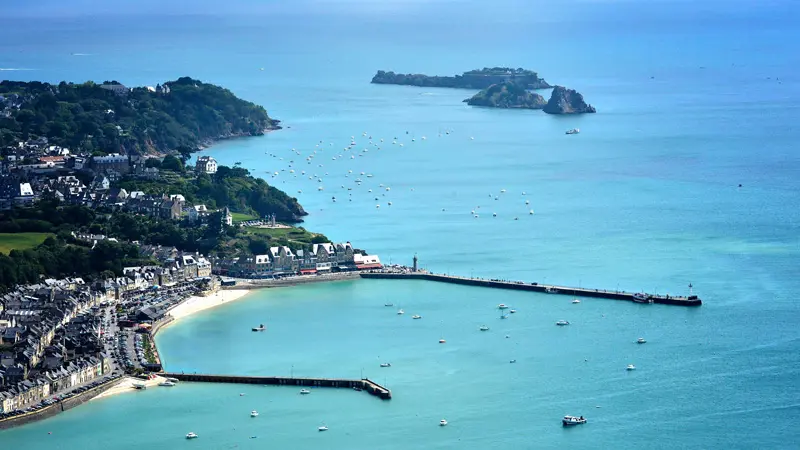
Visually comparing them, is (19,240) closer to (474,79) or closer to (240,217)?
(240,217)

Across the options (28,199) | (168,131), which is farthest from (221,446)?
(168,131)

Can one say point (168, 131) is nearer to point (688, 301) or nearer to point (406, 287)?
point (406, 287)

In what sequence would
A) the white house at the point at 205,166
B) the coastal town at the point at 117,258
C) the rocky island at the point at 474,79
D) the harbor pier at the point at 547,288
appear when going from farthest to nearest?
the rocky island at the point at 474,79
the white house at the point at 205,166
the harbor pier at the point at 547,288
the coastal town at the point at 117,258

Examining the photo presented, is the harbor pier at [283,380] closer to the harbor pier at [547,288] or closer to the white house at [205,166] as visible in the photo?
the harbor pier at [547,288]

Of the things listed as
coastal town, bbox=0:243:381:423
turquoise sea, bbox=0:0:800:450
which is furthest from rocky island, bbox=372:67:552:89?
coastal town, bbox=0:243:381:423

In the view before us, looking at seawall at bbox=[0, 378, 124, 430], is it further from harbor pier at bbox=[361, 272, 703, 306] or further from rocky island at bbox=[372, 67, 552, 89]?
rocky island at bbox=[372, 67, 552, 89]

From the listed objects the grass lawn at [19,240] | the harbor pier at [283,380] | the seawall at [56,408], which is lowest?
the seawall at [56,408]

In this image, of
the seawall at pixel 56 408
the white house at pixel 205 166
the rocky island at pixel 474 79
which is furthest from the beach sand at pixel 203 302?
the rocky island at pixel 474 79

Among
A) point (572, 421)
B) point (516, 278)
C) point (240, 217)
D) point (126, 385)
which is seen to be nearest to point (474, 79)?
point (240, 217)
